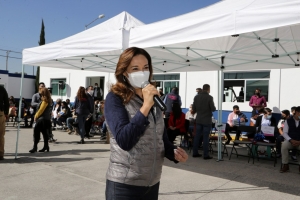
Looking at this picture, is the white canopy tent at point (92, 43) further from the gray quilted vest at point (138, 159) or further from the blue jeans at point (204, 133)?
the gray quilted vest at point (138, 159)

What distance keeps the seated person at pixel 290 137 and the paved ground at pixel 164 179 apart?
279 millimetres

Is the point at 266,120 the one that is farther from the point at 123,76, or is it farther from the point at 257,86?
the point at 123,76

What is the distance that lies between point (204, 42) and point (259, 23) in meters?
3.32

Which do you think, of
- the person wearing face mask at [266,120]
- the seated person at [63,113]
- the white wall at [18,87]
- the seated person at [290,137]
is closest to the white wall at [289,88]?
the person wearing face mask at [266,120]

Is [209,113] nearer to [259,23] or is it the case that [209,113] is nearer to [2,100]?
[259,23]

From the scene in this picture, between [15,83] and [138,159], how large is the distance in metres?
27.8

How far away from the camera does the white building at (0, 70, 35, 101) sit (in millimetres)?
24566

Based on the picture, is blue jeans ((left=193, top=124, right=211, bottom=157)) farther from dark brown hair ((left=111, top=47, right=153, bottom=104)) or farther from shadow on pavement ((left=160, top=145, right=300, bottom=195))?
dark brown hair ((left=111, top=47, right=153, bottom=104))

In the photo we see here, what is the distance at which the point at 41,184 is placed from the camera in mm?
4438

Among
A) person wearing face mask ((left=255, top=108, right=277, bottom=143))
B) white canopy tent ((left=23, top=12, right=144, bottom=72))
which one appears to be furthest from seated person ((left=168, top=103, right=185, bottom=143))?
white canopy tent ((left=23, top=12, right=144, bottom=72))

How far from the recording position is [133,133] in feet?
4.54

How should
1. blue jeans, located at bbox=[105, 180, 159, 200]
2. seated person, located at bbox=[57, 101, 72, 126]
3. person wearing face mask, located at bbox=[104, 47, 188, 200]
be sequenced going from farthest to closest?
seated person, located at bbox=[57, 101, 72, 126]
blue jeans, located at bbox=[105, 180, 159, 200]
person wearing face mask, located at bbox=[104, 47, 188, 200]

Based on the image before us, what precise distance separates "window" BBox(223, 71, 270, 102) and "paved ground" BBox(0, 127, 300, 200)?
6.26 m

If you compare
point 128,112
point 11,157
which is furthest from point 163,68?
point 128,112
